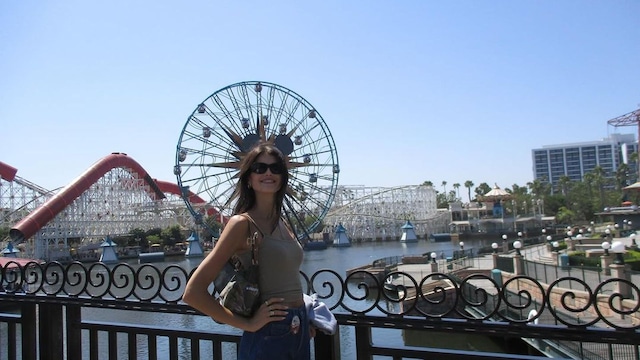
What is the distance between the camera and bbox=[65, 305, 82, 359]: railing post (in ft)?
12.5

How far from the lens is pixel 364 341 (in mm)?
3045

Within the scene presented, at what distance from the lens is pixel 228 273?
2.42 metres

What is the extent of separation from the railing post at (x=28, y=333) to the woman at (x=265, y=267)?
224cm

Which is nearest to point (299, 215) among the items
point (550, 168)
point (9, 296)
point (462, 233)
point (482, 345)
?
point (482, 345)

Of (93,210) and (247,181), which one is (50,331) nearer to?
(247,181)

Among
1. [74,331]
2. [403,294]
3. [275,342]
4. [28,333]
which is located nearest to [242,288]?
[275,342]

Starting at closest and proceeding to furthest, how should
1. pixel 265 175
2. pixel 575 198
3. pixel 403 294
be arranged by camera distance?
1. pixel 265 175
2. pixel 403 294
3. pixel 575 198

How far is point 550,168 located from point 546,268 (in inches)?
7767

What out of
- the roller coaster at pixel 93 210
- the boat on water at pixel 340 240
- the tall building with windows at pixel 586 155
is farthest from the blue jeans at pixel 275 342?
the tall building with windows at pixel 586 155

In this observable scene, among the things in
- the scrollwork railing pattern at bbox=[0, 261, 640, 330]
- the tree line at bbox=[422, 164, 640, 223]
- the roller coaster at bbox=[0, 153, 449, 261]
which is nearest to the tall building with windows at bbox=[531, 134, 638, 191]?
the tree line at bbox=[422, 164, 640, 223]

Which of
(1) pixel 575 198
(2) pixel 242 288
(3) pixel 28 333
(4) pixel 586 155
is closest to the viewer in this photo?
(2) pixel 242 288

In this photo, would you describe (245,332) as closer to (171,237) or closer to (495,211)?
(171,237)

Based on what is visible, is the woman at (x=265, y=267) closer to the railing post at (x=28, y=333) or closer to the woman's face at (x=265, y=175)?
the woman's face at (x=265, y=175)

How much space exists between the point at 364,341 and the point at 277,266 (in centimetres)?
90
